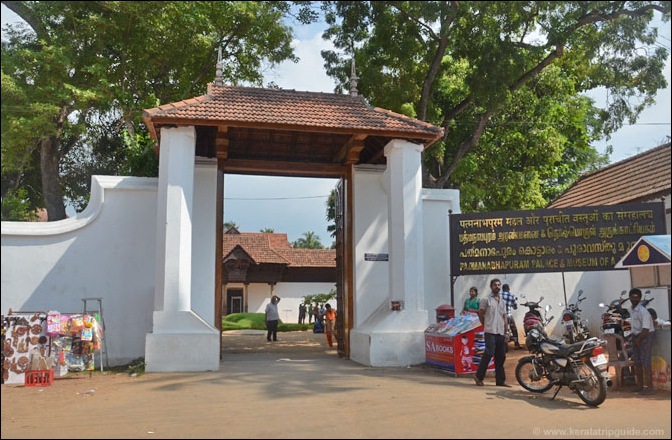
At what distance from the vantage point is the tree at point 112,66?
11875 millimetres

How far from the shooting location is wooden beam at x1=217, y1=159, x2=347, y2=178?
43.1 feet

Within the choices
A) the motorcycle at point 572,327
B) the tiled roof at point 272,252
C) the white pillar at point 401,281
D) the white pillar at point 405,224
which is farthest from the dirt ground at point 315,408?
the tiled roof at point 272,252

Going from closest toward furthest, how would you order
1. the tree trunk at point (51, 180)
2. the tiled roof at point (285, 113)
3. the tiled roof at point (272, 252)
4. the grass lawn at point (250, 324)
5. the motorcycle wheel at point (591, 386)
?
the motorcycle wheel at point (591, 386)
the tiled roof at point (285, 113)
the tree trunk at point (51, 180)
the grass lawn at point (250, 324)
the tiled roof at point (272, 252)

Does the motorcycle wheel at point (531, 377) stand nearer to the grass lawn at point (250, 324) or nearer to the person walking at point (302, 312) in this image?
the grass lawn at point (250, 324)

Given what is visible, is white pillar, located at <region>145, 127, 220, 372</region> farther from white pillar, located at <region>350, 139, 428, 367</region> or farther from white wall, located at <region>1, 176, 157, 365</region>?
white pillar, located at <region>350, 139, 428, 367</region>

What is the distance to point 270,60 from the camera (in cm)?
1870

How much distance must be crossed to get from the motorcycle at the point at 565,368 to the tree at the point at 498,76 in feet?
19.7

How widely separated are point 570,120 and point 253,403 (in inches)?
678

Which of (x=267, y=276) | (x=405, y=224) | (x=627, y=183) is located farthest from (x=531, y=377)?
(x=267, y=276)

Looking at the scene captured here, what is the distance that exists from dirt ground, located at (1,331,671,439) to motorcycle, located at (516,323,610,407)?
187 mm

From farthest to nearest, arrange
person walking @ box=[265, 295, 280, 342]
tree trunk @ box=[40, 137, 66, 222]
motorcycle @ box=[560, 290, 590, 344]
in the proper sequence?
person walking @ box=[265, 295, 280, 342] < tree trunk @ box=[40, 137, 66, 222] < motorcycle @ box=[560, 290, 590, 344]

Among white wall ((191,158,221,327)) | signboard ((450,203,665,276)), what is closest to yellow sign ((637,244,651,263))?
signboard ((450,203,665,276))

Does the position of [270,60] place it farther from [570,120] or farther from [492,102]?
[570,120]

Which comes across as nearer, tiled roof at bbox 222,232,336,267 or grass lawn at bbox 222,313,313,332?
grass lawn at bbox 222,313,313,332
